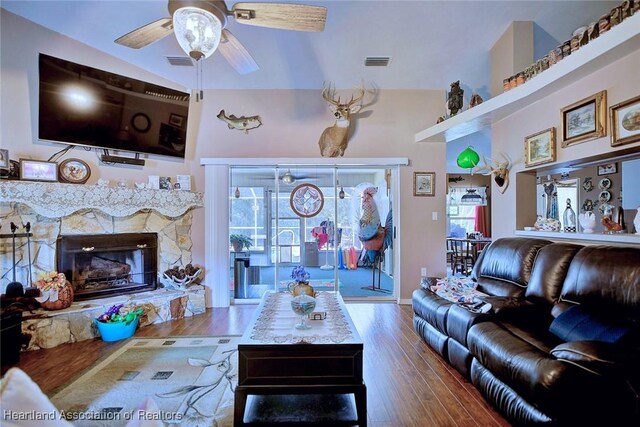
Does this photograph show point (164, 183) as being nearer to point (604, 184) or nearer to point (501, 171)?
point (501, 171)

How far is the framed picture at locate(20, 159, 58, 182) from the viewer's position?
3.33 m

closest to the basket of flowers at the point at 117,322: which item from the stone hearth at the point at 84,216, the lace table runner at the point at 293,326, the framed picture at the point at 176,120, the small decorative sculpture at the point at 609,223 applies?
the stone hearth at the point at 84,216

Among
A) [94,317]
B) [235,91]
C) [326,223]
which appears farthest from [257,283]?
[235,91]

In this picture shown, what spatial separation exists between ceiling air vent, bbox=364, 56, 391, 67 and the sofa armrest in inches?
148

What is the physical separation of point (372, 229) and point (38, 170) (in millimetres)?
4586

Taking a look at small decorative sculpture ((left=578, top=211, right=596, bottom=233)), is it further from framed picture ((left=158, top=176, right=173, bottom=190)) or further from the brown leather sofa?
framed picture ((left=158, top=176, right=173, bottom=190))

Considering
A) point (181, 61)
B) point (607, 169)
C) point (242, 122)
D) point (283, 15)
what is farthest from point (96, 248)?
point (607, 169)

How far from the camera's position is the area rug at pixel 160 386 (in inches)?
82.4

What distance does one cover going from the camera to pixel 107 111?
378 centimetres

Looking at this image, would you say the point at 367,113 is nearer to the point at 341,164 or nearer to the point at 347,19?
the point at 341,164

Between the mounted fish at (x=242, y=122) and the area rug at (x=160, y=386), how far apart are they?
299 centimetres

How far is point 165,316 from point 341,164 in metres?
3.20

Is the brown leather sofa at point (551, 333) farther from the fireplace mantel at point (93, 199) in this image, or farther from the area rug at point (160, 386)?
the fireplace mantel at point (93, 199)

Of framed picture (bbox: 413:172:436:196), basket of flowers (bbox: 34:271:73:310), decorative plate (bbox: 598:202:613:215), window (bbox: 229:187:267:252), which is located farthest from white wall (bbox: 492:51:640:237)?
basket of flowers (bbox: 34:271:73:310)
